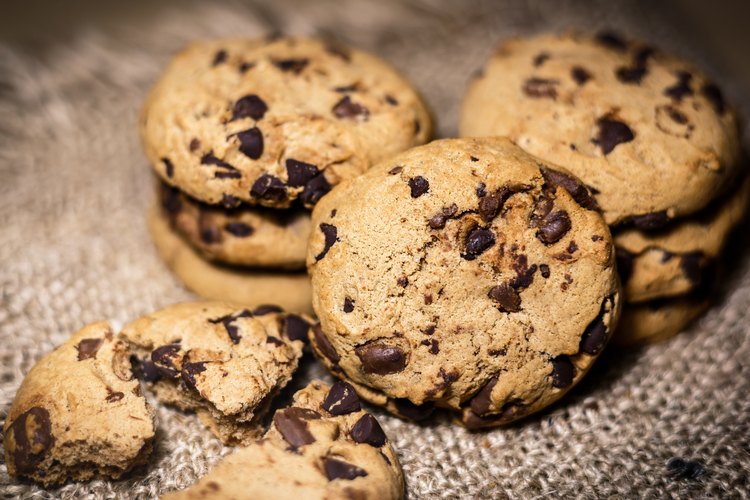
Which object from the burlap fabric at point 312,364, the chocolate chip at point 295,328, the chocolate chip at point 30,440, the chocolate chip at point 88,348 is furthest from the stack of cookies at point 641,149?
→ the chocolate chip at point 30,440

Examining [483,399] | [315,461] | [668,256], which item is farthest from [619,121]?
[315,461]

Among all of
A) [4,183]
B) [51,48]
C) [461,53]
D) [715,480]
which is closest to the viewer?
[715,480]

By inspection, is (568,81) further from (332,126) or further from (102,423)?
(102,423)

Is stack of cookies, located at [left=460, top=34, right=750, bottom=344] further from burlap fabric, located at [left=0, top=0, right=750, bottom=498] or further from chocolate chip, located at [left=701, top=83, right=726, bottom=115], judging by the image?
burlap fabric, located at [left=0, top=0, right=750, bottom=498]

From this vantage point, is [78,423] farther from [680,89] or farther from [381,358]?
[680,89]

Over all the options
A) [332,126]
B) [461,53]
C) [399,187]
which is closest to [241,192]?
[332,126]

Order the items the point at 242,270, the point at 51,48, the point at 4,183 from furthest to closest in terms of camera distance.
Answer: the point at 51,48 < the point at 4,183 < the point at 242,270

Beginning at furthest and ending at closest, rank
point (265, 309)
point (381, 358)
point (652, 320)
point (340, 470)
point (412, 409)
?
point (652, 320)
point (265, 309)
point (412, 409)
point (381, 358)
point (340, 470)

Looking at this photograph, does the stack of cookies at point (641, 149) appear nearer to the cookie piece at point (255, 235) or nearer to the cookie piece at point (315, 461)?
the cookie piece at point (255, 235)
